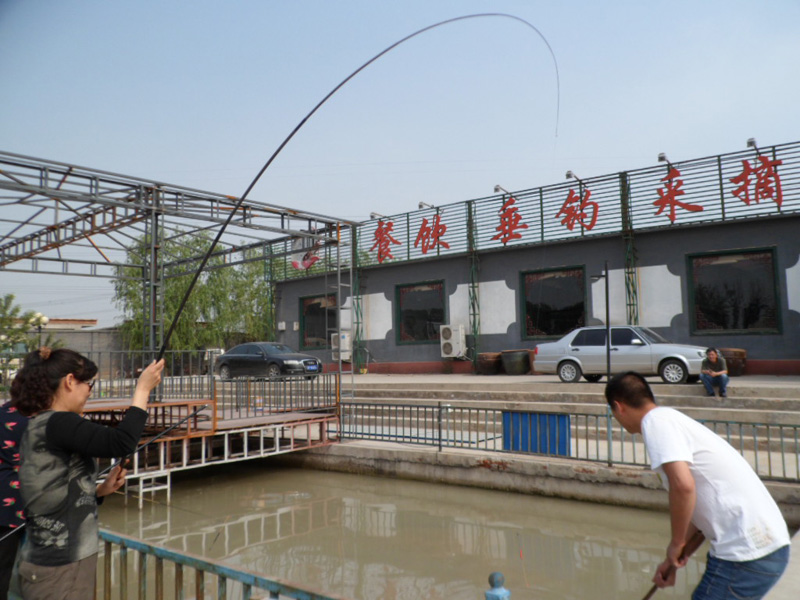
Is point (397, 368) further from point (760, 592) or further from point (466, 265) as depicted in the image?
point (760, 592)

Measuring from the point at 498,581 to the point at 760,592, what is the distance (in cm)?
119

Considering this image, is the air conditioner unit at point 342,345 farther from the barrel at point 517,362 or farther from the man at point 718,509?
the man at point 718,509

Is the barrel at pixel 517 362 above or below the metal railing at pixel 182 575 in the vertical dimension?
above

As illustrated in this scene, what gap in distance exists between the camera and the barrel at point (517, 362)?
67.5 ft

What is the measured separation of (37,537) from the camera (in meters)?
2.65

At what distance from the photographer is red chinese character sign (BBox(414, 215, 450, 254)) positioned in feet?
78.4

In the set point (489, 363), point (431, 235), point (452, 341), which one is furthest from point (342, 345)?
point (431, 235)

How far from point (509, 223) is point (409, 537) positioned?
623 inches

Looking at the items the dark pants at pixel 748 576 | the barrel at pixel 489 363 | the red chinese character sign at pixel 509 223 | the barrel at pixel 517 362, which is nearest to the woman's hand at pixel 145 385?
the dark pants at pixel 748 576

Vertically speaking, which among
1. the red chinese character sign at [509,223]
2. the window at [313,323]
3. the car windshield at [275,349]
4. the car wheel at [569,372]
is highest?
the red chinese character sign at [509,223]

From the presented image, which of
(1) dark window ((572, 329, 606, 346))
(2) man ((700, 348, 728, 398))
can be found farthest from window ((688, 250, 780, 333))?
(2) man ((700, 348, 728, 398))

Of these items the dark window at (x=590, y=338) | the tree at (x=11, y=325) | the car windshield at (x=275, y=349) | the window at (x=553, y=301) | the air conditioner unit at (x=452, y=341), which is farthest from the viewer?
the air conditioner unit at (x=452, y=341)

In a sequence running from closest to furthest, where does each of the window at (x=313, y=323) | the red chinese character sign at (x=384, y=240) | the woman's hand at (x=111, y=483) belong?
1. the woman's hand at (x=111, y=483)
2. the red chinese character sign at (x=384, y=240)
3. the window at (x=313, y=323)

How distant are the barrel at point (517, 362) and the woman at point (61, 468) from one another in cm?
1853
